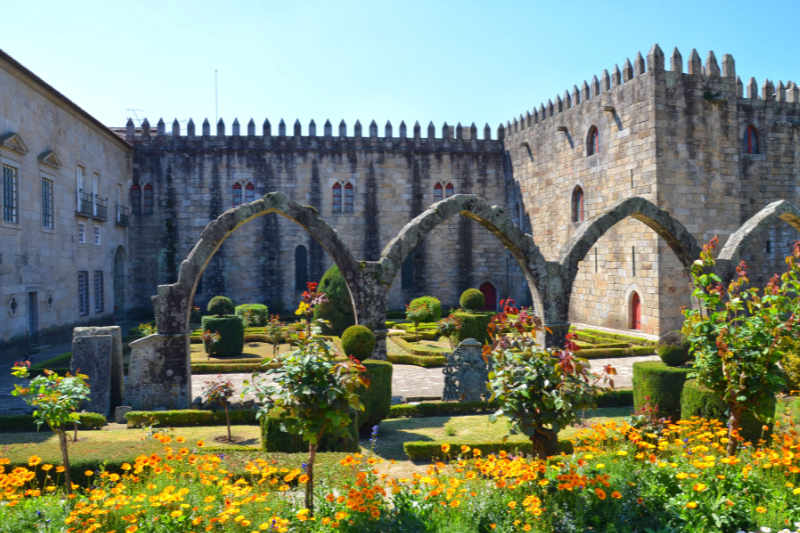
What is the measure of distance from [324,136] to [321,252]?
5661 mm

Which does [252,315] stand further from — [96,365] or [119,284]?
[96,365]

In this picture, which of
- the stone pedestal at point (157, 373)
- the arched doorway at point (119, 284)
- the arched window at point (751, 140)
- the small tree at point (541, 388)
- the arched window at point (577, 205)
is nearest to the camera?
the small tree at point (541, 388)

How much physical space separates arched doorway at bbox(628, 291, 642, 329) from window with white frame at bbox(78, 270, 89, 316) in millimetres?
20127

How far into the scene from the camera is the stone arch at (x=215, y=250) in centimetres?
1051

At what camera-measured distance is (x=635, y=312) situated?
19.3 metres

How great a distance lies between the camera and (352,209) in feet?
90.7

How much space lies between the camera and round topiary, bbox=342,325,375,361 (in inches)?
400

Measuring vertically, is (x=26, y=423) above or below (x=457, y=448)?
above

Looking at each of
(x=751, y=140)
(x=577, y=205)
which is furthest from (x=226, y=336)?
(x=751, y=140)

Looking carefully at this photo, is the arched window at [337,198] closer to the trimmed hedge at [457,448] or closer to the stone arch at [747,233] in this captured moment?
the stone arch at [747,233]

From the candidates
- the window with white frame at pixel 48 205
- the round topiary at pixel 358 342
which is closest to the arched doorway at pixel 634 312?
the round topiary at pixel 358 342

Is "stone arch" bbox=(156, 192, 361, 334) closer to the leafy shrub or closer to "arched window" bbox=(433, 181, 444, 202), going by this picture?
the leafy shrub

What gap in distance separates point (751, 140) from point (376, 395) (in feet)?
57.8

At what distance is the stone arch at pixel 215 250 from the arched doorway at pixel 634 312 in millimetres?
11955
